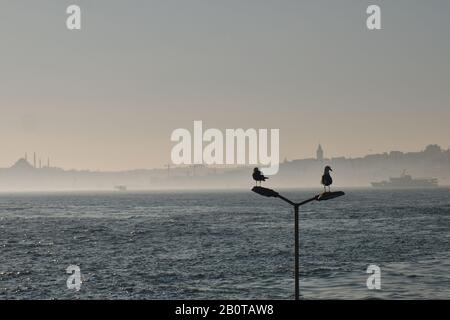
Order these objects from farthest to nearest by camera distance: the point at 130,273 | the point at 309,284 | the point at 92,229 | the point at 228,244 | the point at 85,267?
the point at 92,229
the point at 228,244
the point at 85,267
the point at 130,273
the point at 309,284

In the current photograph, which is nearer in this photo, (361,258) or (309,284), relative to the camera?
(309,284)

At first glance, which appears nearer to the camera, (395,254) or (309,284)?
(309,284)

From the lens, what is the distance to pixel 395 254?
6650 cm

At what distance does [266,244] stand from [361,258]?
18324mm
